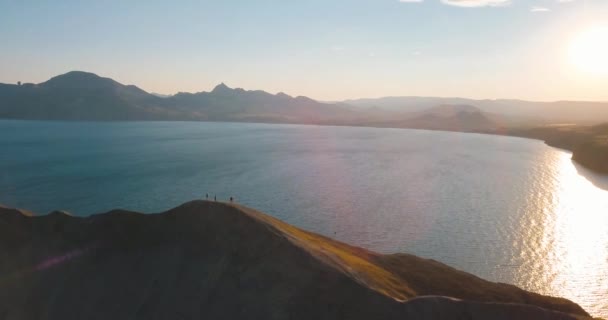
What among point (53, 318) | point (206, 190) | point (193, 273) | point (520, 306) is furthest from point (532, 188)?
point (53, 318)

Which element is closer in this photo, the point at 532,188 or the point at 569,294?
the point at 569,294

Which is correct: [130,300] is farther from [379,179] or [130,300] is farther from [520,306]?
[379,179]

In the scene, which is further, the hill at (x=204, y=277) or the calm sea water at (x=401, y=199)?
the calm sea water at (x=401, y=199)

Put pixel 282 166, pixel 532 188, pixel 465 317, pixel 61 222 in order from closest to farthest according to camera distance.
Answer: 1. pixel 465 317
2. pixel 61 222
3. pixel 532 188
4. pixel 282 166

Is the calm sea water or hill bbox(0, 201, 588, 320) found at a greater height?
hill bbox(0, 201, 588, 320)

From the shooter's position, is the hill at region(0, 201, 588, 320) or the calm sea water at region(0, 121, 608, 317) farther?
the calm sea water at region(0, 121, 608, 317)

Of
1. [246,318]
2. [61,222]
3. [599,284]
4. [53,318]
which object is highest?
[61,222]
